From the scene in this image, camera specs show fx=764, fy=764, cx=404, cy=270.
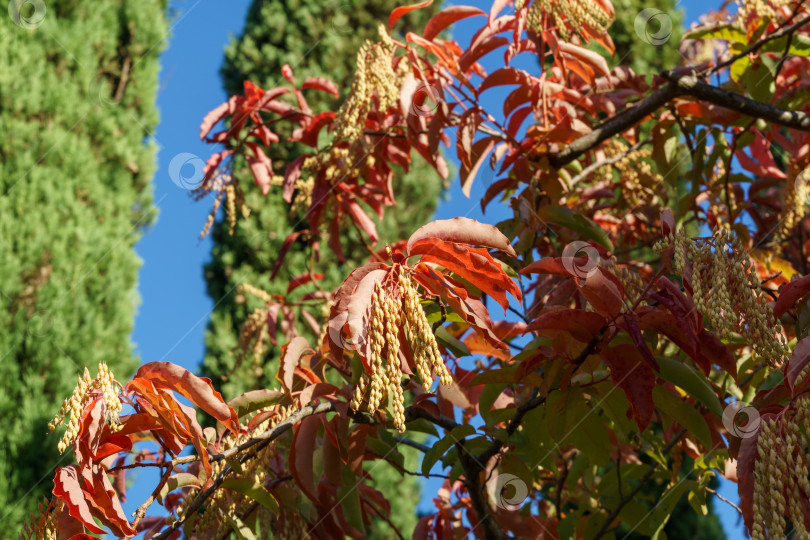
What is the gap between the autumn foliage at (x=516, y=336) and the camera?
1.04m

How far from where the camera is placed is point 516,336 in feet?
5.96

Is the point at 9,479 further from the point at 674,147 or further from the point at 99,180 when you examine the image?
the point at 674,147

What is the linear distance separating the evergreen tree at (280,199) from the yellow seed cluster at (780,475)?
4103 millimetres

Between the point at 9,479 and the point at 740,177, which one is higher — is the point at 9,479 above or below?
above

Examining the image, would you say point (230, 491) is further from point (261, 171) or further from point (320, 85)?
point (320, 85)

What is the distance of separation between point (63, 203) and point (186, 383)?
12.6ft

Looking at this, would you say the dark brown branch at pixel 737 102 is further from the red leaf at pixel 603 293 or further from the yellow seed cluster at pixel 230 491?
the yellow seed cluster at pixel 230 491

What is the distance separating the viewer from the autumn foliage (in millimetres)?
1042

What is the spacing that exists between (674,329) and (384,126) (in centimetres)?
121

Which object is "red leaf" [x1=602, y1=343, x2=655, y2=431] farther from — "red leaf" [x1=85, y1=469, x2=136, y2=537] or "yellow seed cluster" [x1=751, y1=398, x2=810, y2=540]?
"red leaf" [x1=85, y1=469, x2=136, y2=537]

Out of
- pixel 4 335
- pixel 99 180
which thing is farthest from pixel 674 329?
pixel 99 180

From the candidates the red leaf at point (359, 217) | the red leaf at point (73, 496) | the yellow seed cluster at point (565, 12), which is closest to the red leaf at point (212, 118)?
the red leaf at point (359, 217)

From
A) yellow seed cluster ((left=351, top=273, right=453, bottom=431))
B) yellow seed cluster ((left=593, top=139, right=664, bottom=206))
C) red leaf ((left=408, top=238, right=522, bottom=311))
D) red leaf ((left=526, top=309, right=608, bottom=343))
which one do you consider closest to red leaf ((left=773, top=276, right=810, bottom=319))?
red leaf ((left=526, top=309, right=608, bottom=343))

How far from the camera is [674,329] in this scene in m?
1.15
